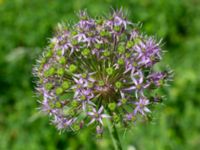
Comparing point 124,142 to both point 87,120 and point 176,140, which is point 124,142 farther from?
point 87,120

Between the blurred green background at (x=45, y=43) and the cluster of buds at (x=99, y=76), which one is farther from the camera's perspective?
the blurred green background at (x=45, y=43)

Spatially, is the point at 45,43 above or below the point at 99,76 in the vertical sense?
above

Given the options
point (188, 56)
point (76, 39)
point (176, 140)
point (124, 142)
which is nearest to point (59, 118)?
point (76, 39)

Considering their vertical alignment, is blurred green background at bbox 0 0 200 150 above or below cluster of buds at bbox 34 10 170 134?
above

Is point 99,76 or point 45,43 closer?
point 99,76

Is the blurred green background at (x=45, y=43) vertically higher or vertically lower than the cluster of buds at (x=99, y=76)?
higher
